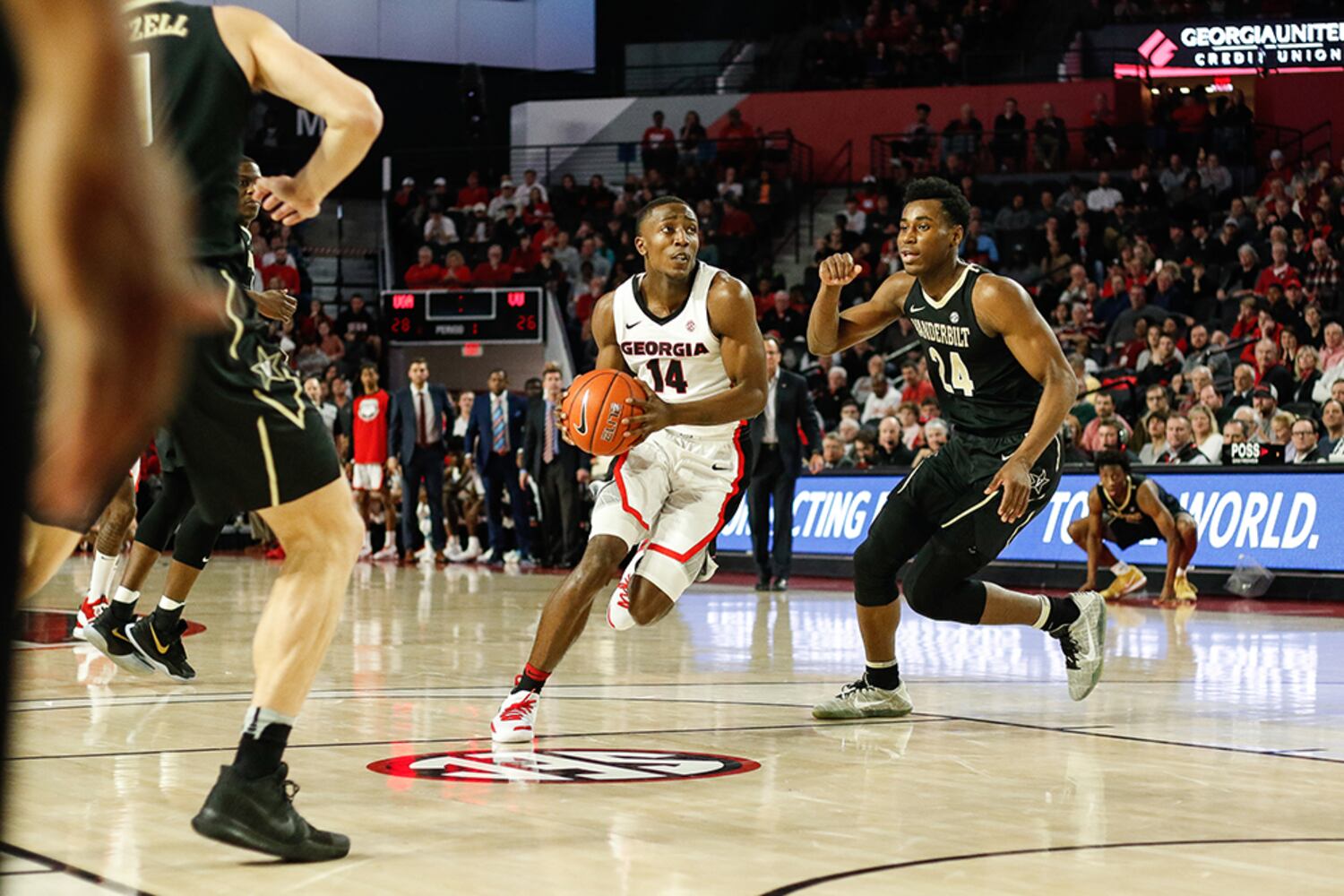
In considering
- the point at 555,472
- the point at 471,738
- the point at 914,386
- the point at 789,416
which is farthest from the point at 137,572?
the point at 914,386

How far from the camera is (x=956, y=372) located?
254 inches

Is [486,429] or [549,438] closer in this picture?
[549,438]

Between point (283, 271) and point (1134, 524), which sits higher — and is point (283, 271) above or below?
above

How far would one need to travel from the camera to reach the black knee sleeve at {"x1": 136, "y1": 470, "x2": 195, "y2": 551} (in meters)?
7.19

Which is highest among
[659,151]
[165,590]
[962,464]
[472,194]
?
[659,151]

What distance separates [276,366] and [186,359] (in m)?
2.50

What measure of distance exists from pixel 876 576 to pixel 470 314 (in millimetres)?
17925

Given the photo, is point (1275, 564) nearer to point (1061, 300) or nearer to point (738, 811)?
point (1061, 300)

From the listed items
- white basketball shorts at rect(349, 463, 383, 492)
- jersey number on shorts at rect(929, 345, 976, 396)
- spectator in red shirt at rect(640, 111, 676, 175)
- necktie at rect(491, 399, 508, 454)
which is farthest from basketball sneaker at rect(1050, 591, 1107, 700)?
spectator in red shirt at rect(640, 111, 676, 175)

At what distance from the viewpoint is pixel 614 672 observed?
7.49 m

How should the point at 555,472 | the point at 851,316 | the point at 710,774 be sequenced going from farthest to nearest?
the point at 555,472
the point at 851,316
the point at 710,774

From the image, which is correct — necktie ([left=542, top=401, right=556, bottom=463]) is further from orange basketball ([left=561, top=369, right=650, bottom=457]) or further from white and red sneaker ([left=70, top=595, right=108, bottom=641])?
orange basketball ([left=561, top=369, right=650, bottom=457])

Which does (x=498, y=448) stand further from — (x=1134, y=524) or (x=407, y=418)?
(x=1134, y=524)

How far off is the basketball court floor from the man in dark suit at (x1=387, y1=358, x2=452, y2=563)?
8776 mm
